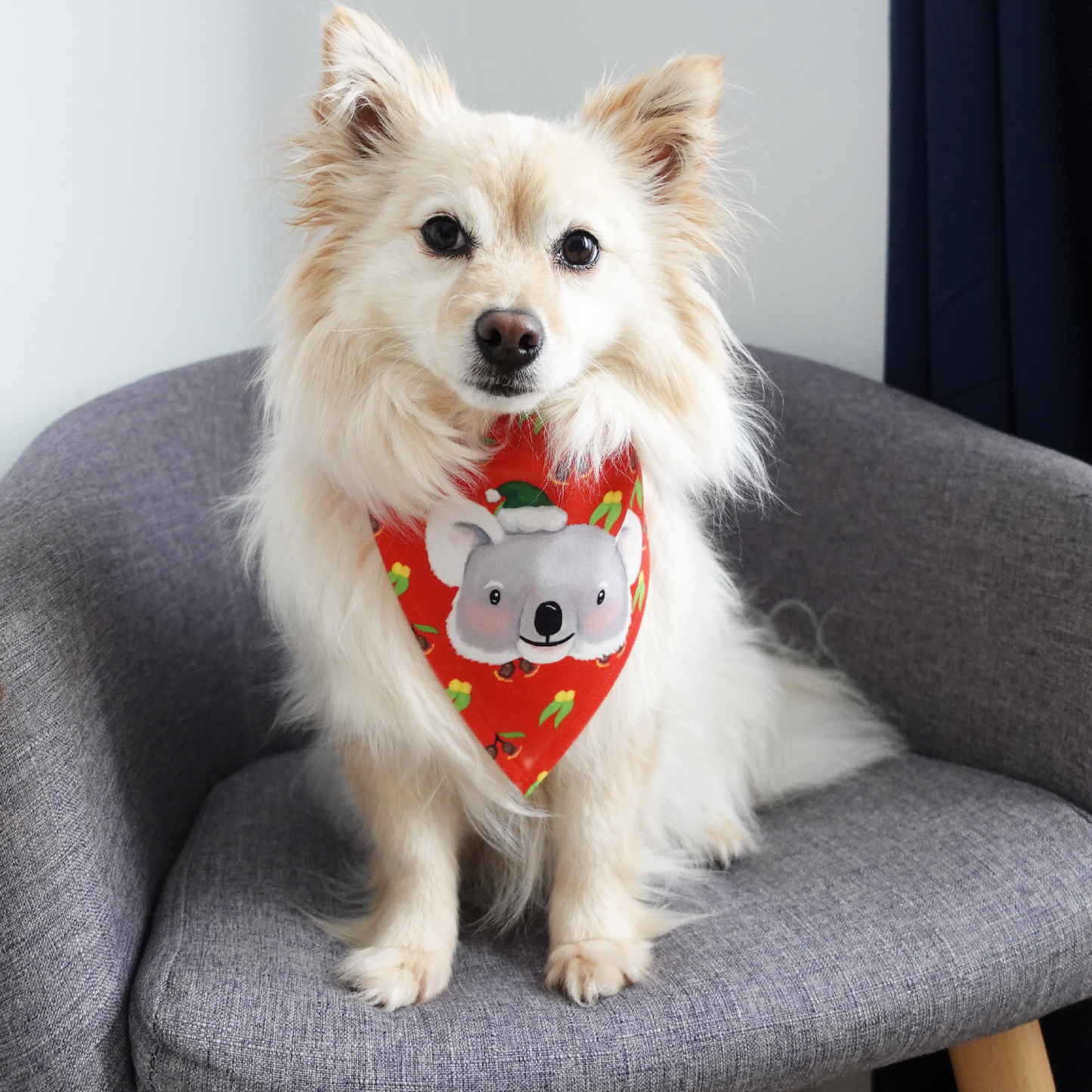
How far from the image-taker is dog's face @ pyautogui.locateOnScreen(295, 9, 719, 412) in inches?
48.1

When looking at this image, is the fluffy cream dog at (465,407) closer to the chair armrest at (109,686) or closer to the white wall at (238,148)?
the chair armrest at (109,686)

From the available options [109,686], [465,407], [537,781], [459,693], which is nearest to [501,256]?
[465,407]

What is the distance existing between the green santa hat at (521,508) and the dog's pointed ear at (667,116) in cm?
43

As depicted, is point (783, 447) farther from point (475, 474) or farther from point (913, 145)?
point (475, 474)

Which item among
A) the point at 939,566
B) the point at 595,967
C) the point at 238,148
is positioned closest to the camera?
the point at 595,967

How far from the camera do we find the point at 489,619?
1349 millimetres

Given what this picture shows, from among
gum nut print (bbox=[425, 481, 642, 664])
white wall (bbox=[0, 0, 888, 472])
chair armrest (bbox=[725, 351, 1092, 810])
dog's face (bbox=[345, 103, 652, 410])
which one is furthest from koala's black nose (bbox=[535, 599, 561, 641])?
white wall (bbox=[0, 0, 888, 472])

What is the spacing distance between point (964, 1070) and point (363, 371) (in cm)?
124

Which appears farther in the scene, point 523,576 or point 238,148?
point 238,148

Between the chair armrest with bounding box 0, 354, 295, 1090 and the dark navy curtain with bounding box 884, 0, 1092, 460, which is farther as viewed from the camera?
the dark navy curtain with bounding box 884, 0, 1092, 460

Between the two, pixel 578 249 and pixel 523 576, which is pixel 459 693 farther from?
pixel 578 249

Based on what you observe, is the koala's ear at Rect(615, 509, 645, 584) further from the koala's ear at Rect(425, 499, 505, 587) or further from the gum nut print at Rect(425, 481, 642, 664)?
the koala's ear at Rect(425, 499, 505, 587)

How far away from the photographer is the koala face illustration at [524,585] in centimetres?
133

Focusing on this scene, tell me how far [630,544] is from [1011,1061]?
86cm
